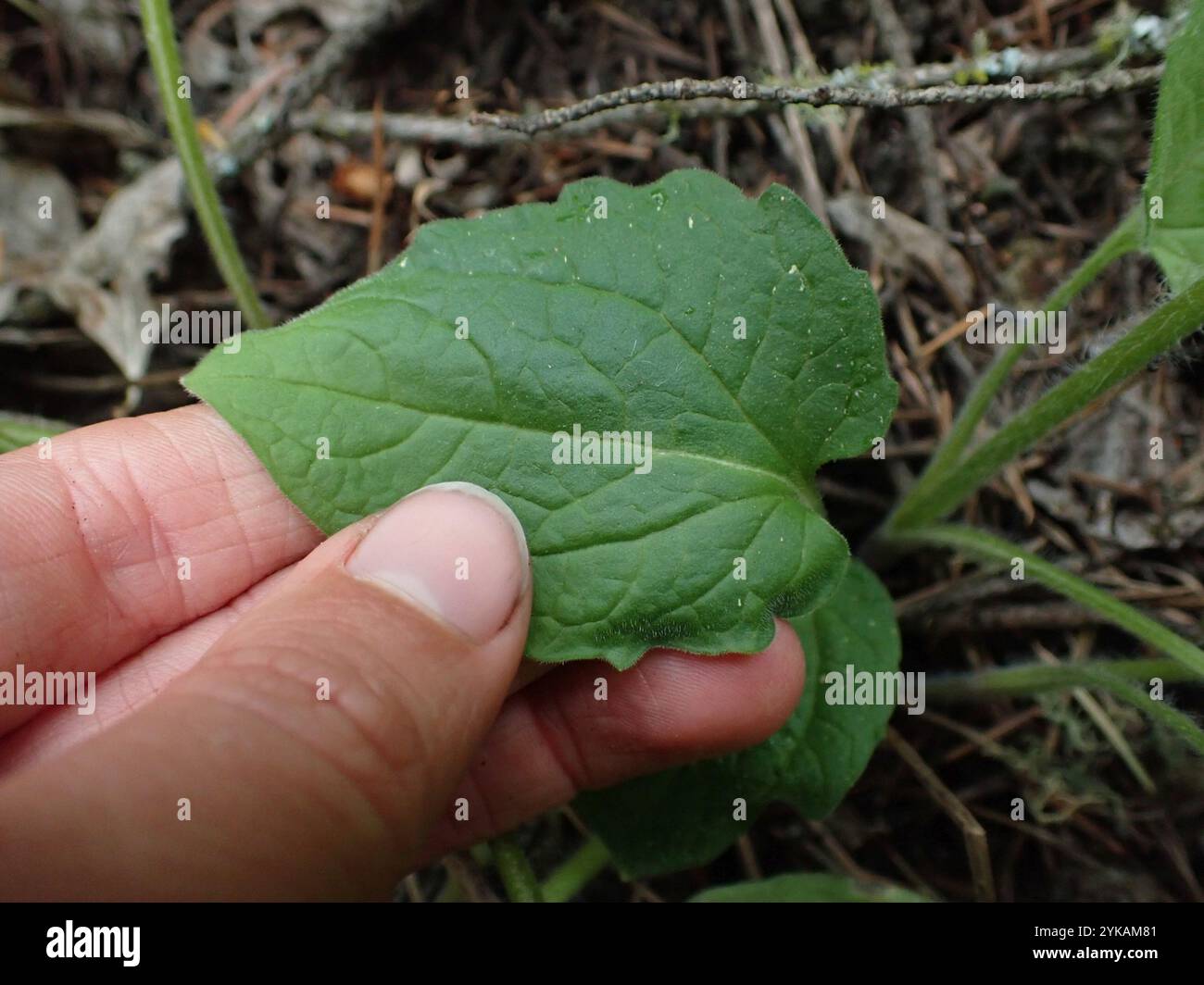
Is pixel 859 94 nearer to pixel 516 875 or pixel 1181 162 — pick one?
pixel 1181 162

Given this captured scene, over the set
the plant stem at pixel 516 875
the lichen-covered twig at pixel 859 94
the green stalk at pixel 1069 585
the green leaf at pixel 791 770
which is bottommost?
the plant stem at pixel 516 875

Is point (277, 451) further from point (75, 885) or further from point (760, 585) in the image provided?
point (760, 585)

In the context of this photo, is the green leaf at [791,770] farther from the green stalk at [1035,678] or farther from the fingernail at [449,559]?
the fingernail at [449,559]

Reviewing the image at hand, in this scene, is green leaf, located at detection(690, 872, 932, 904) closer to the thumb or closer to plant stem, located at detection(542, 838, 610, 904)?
plant stem, located at detection(542, 838, 610, 904)

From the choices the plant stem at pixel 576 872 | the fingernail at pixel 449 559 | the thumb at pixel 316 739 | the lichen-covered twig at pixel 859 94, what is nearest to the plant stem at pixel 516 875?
the plant stem at pixel 576 872

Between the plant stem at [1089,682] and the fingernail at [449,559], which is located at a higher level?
the fingernail at [449,559]

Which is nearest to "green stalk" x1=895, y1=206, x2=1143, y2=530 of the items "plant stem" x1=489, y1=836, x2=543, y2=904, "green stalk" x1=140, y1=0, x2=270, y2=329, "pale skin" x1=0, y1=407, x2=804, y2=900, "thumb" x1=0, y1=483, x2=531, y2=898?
"pale skin" x1=0, y1=407, x2=804, y2=900
